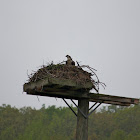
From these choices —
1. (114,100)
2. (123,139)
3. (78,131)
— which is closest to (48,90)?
(78,131)

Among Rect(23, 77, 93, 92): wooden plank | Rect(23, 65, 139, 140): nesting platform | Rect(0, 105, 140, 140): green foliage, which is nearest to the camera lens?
Rect(23, 77, 93, 92): wooden plank

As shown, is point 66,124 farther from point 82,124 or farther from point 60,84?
point 60,84

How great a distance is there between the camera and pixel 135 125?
58281mm

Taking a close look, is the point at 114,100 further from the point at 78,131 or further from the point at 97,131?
the point at 97,131

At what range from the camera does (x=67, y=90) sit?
21.5 ft

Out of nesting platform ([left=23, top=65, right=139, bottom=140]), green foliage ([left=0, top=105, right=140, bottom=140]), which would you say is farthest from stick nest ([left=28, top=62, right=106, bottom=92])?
green foliage ([left=0, top=105, right=140, bottom=140])

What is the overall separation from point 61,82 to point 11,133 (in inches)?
2035

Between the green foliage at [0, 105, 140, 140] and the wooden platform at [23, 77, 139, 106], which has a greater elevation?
the green foliage at [0, 105, 140, 140]

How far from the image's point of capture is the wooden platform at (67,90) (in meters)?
6.05

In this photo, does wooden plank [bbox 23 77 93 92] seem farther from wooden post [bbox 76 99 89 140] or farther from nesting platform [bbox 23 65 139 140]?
wooden post [bbox 76 99 89 140]

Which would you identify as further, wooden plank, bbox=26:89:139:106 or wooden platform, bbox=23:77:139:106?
wooden plank, bbox=26:89:139:106

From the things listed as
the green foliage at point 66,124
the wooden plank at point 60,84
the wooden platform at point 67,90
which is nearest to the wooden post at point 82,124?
the wooden platform at point 67,90

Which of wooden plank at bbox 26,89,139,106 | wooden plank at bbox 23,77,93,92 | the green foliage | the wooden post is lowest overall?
the wooden post

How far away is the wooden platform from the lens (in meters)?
6.05
